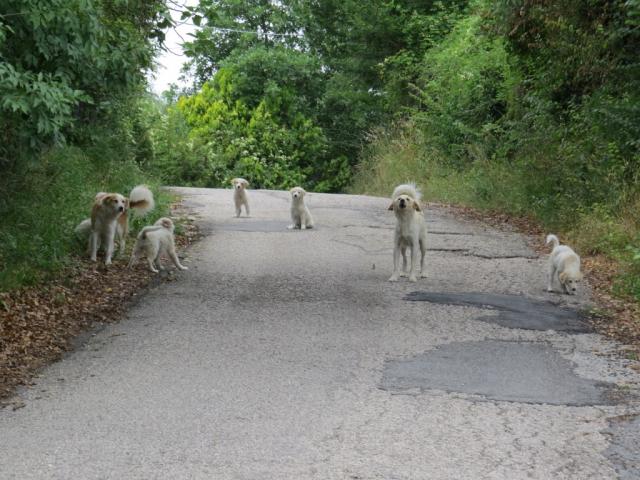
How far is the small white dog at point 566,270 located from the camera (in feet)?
36.5

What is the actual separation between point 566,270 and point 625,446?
216 inches

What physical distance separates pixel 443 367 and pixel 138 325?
126 inches

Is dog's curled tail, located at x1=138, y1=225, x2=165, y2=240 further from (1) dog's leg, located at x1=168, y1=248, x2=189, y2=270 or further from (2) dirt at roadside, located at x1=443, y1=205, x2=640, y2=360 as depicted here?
(2) dirt at roadside, located at x1=443, y1=205, x2=640, y2=360

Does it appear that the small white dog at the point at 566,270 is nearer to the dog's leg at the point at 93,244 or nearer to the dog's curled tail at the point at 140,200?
the dog's curled tail at the point at 140,200

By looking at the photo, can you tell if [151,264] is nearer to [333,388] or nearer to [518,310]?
[518,310]

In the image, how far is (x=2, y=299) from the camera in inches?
373

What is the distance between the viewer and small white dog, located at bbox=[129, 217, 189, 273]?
11938 millimetres

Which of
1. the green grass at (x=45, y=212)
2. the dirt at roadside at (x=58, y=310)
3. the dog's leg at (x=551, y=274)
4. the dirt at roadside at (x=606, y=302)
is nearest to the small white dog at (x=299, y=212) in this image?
the green grass at (x=45, y=212)

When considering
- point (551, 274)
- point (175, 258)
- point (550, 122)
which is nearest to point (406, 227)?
point (551, 274)

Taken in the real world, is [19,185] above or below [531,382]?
above

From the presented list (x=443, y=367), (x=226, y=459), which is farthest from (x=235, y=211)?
(x=226, y=459)

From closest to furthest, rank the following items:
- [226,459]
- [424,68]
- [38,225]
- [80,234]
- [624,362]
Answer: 1. [226,459]
2. [624,362]
3. [38,225]
4. [80,234]
5. [424,68]

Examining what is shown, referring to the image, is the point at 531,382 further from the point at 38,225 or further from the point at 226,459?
the point at 38,225

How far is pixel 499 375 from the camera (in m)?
7.50
